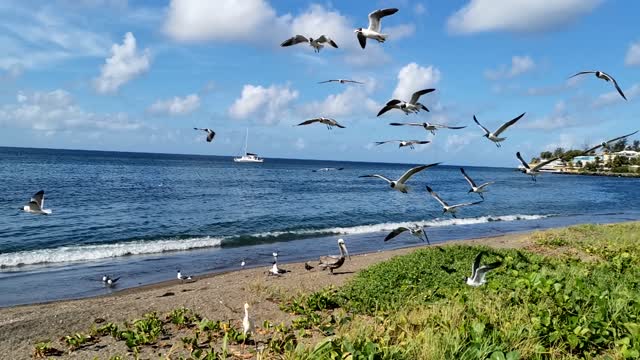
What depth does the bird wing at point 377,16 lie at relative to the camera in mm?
7402

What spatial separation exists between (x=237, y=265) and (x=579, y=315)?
45.1 feet

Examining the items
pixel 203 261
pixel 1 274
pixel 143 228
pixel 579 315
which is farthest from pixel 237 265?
pixel 579 315

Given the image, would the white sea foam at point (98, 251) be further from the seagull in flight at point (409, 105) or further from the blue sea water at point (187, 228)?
the seagull in flight at point (409, 105)

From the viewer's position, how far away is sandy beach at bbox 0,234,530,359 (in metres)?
8.12

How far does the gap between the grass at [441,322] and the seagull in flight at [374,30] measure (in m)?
3.95

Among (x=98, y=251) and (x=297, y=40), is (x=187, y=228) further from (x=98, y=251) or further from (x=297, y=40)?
(x=297, y=40)

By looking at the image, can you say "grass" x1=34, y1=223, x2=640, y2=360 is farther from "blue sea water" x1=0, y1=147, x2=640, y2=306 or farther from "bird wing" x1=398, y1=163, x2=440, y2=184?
"blue sea water" x1=0, y1=147, x2=640, y2=306

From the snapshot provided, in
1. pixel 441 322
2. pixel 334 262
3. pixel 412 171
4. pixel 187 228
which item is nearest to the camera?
pixel 441 322

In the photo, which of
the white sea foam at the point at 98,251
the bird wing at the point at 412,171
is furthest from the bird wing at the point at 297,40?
the white sea foam at the point at 98,251

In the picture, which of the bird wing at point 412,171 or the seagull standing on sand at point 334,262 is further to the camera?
the seagull standing on sand at point 334,262

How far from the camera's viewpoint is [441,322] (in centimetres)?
622

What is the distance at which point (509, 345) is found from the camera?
5.59 meters

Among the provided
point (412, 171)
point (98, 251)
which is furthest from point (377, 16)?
point (98, 251)

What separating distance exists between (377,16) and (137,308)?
7.10 m
